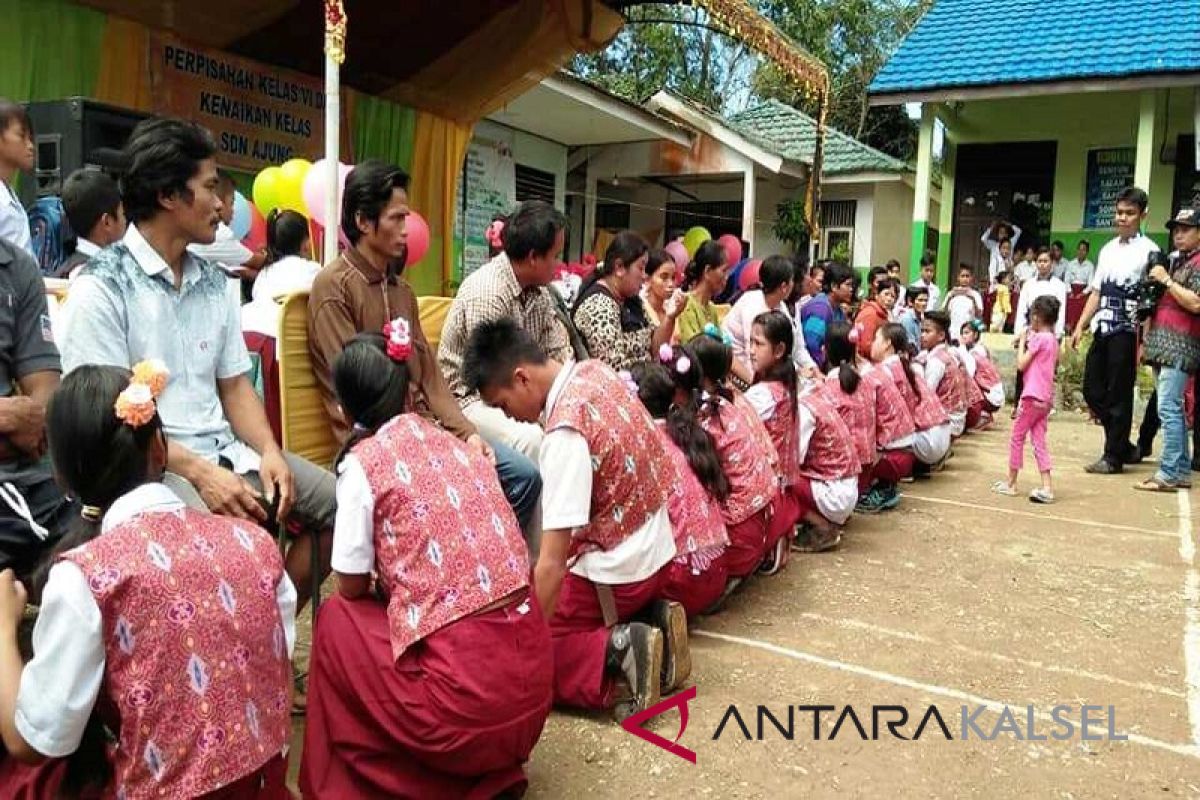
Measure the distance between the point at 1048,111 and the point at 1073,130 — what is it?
1.35 feet

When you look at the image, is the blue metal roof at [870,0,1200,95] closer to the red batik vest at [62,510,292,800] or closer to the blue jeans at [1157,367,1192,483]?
the blue jeans at [1157,367,1192,483]

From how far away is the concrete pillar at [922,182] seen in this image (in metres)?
11.6

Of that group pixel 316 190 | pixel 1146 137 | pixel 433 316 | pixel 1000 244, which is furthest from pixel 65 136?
pixel 1000 244

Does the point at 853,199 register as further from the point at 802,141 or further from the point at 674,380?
the point at 674,380

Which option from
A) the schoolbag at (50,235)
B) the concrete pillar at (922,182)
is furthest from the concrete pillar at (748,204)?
the schoolbag at (50,235)

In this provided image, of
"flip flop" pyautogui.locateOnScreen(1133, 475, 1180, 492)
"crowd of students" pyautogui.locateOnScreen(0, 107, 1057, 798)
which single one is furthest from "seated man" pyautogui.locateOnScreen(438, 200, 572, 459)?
"flip flop" pyautogui.locateOnScreen(1133, 475, 1180, 492)

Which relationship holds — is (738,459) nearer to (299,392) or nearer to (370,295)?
(370,295)

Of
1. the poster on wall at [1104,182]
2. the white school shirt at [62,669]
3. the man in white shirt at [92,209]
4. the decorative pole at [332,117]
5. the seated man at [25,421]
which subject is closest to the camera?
the white school shirt at [62,669]

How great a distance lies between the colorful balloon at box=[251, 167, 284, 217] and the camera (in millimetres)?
5945

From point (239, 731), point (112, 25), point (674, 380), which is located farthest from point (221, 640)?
point (112, 25)

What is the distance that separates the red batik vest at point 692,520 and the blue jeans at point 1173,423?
168 inches

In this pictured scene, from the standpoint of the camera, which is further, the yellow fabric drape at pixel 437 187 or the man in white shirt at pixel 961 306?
the man in white shirt at pixel 961 306

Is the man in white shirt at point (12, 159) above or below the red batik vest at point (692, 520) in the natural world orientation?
above

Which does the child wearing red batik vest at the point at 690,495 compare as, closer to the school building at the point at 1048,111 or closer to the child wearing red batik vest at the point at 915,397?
the child wearing red batik vest at the point at 915,397
